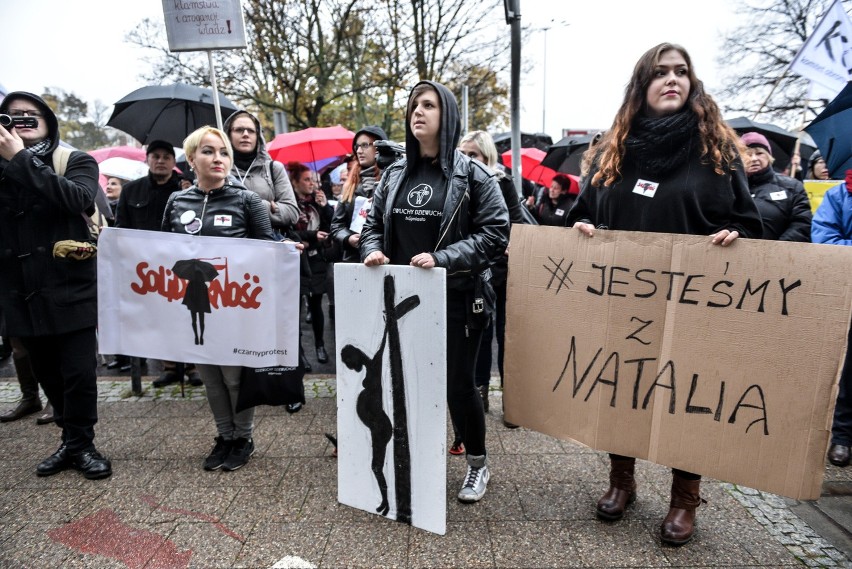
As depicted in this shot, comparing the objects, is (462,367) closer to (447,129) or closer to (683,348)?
(683,348)

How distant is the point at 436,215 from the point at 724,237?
3.95 feet

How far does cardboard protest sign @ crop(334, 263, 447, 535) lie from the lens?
2303 mm

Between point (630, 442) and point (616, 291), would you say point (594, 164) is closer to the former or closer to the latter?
point (616, 291)

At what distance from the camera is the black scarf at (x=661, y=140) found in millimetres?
2270

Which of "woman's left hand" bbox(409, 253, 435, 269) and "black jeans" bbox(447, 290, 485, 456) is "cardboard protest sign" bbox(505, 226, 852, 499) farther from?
"woman's left hand" bbox(409, 253, 435, 269)

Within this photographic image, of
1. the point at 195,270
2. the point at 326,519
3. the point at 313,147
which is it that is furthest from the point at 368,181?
the point at 313,147

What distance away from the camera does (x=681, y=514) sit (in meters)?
2.40

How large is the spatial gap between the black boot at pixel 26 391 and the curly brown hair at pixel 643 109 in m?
4.32

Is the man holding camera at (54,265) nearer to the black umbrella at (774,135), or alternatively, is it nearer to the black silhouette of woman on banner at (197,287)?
the black silhouette of woman on banner at (197,287)

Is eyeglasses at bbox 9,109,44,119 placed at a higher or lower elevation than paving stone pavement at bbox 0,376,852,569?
higher

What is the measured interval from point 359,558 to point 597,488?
4.43 ft

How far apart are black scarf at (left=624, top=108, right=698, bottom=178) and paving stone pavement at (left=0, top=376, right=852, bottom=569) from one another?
1.67 meters

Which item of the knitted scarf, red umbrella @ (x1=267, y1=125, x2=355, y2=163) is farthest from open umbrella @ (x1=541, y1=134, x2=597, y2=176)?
the knitted scarf

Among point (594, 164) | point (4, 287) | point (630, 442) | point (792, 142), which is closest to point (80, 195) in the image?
point (4, 287)
